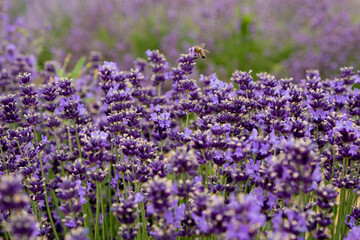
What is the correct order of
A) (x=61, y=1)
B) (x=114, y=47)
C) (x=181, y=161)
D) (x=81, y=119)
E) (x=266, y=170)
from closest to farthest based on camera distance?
(x=181, y=161)
(x=266, y=170)
(x=81, y=119)
(x=114, y=47)
(x=61, y=1)

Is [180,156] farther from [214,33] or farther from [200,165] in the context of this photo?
[214,33]

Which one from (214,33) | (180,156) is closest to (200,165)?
(180,156)

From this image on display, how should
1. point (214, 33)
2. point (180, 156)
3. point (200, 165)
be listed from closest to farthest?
point (180, 156) < point (200, 165) < point (214, 33)

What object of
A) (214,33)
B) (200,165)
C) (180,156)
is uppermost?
(214,33)

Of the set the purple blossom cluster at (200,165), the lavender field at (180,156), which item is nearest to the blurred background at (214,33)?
the lavender field at (180,156)

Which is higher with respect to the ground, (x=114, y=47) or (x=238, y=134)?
(x=114, y=47)

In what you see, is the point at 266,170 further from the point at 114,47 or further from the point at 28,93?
the point at 114,47

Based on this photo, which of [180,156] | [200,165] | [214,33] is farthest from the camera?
[214,33]

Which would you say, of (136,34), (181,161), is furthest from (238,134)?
(136,34)
